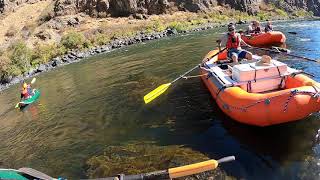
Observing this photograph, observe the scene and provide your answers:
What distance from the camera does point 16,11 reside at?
185ft

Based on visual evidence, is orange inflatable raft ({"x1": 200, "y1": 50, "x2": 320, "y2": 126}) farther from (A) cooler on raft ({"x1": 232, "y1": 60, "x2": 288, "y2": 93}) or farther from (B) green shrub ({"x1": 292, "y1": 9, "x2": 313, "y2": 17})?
(B) green shrub ({"x1": 292, "y1": 9, "x2": 313, "y2": 17})

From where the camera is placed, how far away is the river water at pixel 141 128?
888 cm

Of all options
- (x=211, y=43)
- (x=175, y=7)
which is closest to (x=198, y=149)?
(x=211, y=43)

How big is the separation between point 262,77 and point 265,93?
1.06m

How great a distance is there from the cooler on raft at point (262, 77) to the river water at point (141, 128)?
123 cm

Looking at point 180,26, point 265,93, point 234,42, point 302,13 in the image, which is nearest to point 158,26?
point 180,26

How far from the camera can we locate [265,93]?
9867mm

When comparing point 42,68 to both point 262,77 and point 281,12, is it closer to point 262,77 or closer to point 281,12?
point 262,77

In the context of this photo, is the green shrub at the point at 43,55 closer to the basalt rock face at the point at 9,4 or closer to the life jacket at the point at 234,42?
the life jacket at the point at 234,42

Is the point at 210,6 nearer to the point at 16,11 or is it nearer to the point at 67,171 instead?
the point at 16,11

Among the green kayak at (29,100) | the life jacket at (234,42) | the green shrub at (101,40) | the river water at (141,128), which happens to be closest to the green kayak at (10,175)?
the river water at (141,128)

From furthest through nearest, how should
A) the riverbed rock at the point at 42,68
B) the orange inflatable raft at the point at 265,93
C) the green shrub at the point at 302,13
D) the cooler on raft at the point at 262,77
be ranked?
the green shrub at the point at 302,13 < the riverbed rock at the point at 42,68 < the cooler on raft at the point at 262,77 < the orange inflatable raft at the point at 265,93

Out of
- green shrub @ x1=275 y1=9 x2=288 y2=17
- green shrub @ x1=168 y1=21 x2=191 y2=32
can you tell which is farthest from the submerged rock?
green shrub @ x1=275 y1=9 x2=288 y2=17

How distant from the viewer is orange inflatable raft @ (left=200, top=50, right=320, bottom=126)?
8781mm
